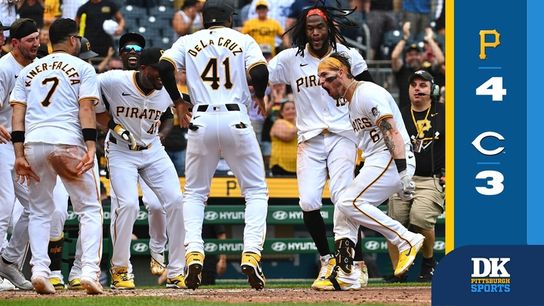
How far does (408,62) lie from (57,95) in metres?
7.29

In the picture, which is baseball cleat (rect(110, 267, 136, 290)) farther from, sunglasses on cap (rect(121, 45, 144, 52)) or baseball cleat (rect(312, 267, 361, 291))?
sunglasses on cap (rect(121, 45, 144, 52))

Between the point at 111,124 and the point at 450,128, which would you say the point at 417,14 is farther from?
the point at 450,128

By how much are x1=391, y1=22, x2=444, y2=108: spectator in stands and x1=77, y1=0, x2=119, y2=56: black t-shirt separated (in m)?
3.68

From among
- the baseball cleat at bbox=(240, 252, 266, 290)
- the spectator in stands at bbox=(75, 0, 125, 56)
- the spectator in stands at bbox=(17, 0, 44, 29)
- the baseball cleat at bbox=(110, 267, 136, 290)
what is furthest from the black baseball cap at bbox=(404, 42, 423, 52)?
the baseball cleat at bbox=(240, 252, 266, 290)

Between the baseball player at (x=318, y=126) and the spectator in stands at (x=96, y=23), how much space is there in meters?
5.80

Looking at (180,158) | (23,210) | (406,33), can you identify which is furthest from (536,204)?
(406,33)

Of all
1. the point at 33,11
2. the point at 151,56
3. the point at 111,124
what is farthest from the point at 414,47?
the point at 111,124

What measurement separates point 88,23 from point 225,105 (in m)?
6.57

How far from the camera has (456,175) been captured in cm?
762

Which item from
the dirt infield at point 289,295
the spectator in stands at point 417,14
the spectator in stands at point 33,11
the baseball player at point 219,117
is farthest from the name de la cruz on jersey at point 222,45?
the spectator in stands at point 417,14

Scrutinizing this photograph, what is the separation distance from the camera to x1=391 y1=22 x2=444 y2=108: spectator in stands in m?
15.5

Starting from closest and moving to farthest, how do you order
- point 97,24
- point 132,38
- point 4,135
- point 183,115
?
point 183,115
point 4,135
point 132,38
point 97,24

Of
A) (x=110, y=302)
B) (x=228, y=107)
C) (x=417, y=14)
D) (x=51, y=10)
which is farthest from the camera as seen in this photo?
(x=417, y=14)

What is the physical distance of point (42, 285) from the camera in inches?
366
